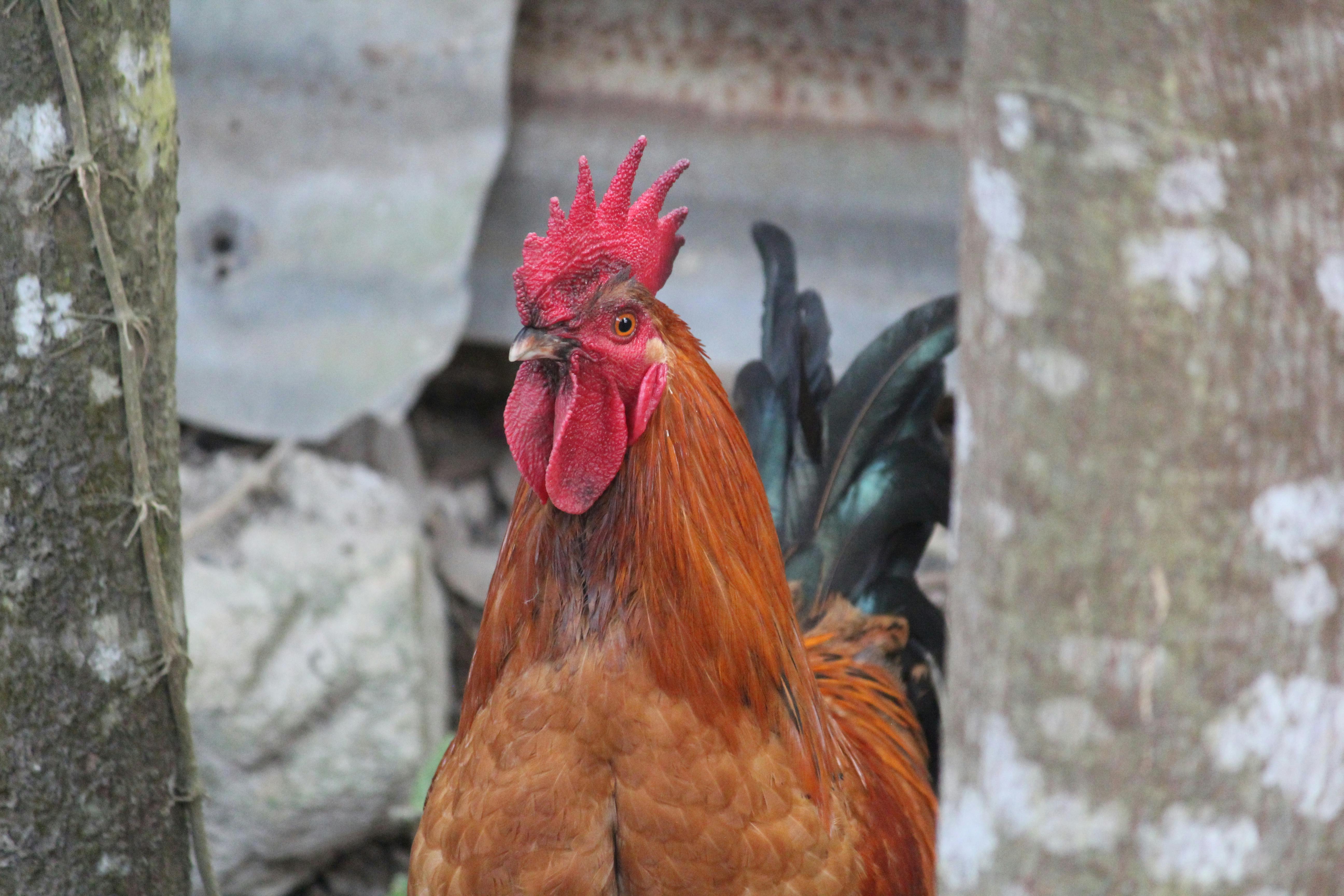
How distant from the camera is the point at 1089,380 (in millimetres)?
934

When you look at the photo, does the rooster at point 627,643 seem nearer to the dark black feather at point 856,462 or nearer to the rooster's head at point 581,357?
the rooster's head at point 581,357

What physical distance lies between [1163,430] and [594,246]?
3.87ft

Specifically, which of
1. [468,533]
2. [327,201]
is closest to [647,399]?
[327,201]

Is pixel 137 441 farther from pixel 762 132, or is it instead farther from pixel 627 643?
pixel 762 132

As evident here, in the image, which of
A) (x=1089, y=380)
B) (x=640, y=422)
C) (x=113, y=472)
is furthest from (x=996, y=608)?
(x=113, y=472)

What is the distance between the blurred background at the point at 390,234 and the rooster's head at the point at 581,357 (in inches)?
83.4

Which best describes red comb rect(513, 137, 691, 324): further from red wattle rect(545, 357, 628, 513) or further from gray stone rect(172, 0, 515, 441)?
gray stone rect(172, 0, 515, 441)

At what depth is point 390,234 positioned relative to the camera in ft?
13.2

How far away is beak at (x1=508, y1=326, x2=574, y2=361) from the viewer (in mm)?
1827

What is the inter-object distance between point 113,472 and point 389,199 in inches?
87.5

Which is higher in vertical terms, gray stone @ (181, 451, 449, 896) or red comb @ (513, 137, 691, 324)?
red comb @ (513, 137, 691, 324)

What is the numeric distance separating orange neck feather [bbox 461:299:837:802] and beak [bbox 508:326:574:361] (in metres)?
0.18

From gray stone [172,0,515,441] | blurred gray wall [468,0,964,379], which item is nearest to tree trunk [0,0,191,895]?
gray stone [172,0,515,441]

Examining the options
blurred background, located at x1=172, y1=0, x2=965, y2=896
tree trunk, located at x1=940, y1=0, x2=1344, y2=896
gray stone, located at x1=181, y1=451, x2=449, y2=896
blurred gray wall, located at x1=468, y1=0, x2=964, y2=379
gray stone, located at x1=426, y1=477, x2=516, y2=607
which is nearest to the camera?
tree trunk, located at x1=940, y1=0, x2=1344, y2=896
